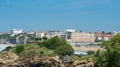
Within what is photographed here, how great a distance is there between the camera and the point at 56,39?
2334 inches

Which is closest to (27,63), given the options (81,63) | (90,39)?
(81,63)

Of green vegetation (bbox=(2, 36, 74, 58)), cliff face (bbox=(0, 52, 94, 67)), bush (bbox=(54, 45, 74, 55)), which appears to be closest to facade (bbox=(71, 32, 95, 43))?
green vegetation (bbox=(2, 36, 74, 58))

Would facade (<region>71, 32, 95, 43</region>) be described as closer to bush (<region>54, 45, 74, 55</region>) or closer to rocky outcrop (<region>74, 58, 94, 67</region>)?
bush (<region>54, 45, 74, 55</region>)

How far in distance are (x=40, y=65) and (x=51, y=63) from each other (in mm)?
1189

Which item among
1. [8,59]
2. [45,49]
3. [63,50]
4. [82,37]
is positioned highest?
[45,49]

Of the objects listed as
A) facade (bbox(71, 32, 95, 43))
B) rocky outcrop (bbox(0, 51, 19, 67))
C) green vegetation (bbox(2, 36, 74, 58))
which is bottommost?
facade (bbox(71, 32, 95, 43))

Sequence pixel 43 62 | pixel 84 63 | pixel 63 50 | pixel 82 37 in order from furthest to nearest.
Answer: pixel 82 37
pixel 63 50
pixel 43 62
pixel 84 63

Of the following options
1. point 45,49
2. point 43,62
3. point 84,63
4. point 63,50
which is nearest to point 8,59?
point 43,62

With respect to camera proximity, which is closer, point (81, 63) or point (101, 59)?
point (101, 59)

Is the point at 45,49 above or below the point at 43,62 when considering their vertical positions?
above

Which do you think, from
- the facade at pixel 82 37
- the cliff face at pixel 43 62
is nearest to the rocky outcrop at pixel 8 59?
the cliff face at pixel 43 62

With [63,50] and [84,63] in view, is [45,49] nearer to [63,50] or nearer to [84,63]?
[63,50]

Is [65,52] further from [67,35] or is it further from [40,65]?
[67,35]

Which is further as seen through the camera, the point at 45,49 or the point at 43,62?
the point at 45,49
